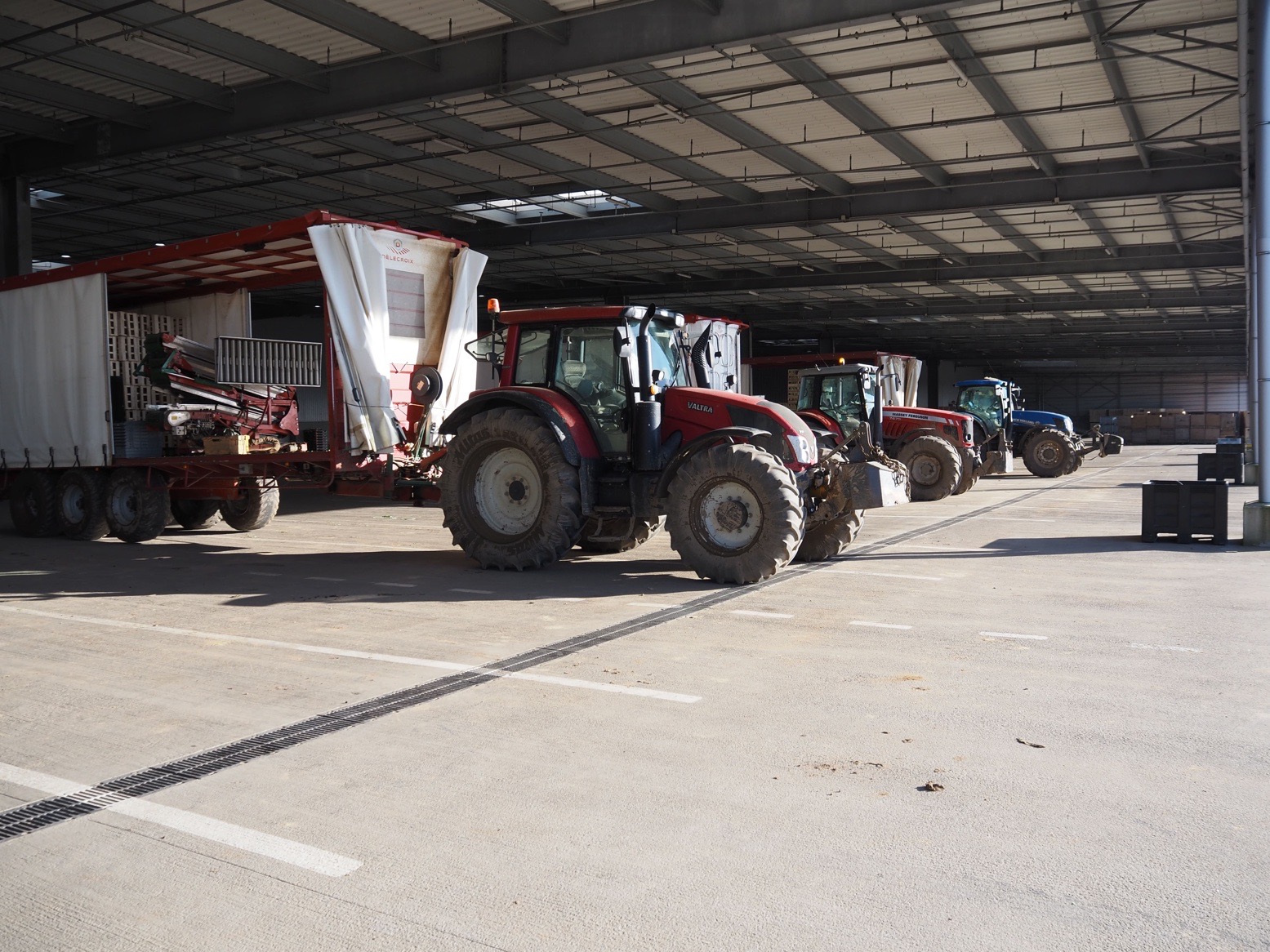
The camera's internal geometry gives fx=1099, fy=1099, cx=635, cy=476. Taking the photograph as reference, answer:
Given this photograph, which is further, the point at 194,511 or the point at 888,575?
the point at 194,511

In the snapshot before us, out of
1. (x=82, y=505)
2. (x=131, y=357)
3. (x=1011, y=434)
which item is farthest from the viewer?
(x=1011, y=434)

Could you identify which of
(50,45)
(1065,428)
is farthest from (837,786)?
(1065,428)

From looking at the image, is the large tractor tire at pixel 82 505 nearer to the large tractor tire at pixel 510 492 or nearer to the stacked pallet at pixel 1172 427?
the large tractor tire at pixel 510 492

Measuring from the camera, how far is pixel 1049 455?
26.1 m

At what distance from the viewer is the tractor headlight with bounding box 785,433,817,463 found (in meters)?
9.64

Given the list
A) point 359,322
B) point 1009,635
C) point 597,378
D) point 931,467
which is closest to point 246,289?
point 359,322

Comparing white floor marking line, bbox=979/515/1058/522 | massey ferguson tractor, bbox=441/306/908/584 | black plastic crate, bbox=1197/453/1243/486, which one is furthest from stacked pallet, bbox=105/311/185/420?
black plastic crate, bbox=1197/453/1243/486

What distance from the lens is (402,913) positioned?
10.6ft

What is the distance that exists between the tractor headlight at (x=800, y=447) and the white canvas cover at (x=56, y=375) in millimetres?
8005

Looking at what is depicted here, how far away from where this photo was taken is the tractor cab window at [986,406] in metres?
26.0

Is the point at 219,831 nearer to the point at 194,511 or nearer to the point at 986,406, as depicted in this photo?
the point at 194,511

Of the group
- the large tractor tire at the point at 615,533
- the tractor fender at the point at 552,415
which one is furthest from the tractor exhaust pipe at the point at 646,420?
the large tractor tire at the point at 615,533

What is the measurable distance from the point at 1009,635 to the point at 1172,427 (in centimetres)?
5732

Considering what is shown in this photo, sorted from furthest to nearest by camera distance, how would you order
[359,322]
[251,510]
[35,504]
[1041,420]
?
[1041,420] → [251,510] → [35,504] → [359,322]
